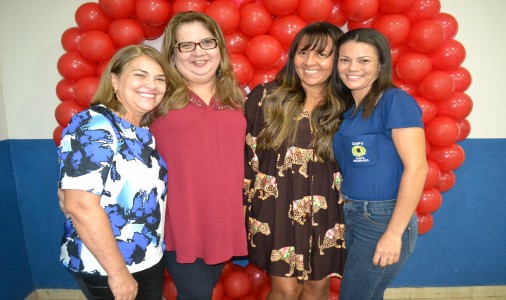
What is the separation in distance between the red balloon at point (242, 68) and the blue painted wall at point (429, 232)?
5.42ft

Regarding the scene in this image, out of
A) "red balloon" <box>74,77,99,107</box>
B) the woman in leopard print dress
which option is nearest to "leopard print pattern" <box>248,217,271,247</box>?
the woman in leopard print dress

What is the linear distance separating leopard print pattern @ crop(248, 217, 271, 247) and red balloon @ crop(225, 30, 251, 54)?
111 cm

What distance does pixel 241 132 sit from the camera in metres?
1.58

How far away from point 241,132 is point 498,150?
2288mm

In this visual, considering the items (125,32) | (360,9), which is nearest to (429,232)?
(360,9)

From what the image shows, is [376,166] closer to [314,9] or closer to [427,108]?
[427,108]

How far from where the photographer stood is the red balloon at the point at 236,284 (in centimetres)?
231

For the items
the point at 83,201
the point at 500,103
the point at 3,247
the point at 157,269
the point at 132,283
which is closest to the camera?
the point at 83,201

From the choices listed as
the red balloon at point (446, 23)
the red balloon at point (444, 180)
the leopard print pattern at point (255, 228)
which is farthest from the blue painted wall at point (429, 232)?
the leopard print pattern at point (255, 228)

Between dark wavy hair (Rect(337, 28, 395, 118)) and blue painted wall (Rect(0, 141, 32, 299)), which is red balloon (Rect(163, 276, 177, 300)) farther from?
dark wavy hair (Rect(337, 28, 395, 118))

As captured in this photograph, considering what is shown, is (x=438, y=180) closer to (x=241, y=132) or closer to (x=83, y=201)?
(x=241, y=132)

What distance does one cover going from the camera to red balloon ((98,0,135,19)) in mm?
1977

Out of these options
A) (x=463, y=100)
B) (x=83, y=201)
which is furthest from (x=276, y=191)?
(x=463, y=100)

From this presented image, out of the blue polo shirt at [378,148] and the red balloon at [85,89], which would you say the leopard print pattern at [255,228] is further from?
the red balloon at [85,89]
